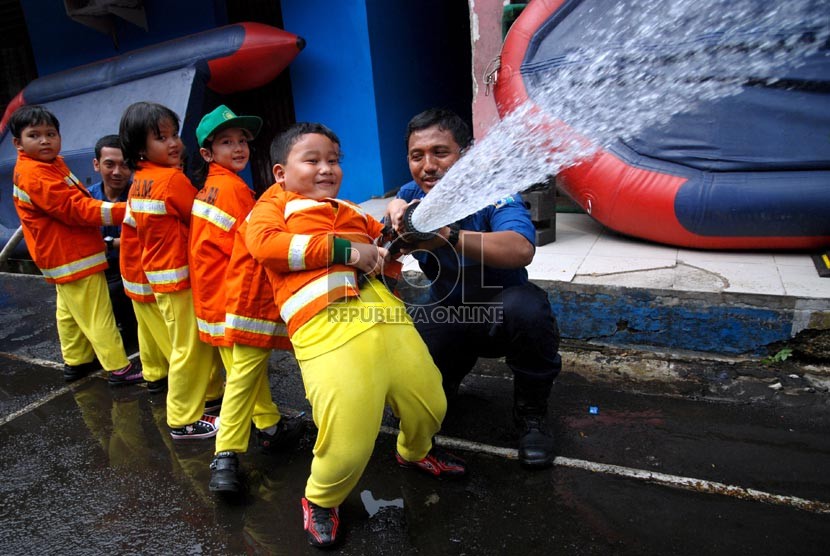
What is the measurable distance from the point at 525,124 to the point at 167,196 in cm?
269

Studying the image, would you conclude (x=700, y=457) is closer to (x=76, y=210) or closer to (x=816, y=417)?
(x=816, y=417)

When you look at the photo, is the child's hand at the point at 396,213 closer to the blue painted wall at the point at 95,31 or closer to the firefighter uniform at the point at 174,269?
the firefighter uniform at the point at 174,269

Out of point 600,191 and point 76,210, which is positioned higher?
point 76,210

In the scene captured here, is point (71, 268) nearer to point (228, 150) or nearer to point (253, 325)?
point (228, 150)

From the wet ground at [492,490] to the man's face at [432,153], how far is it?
47.3 inches

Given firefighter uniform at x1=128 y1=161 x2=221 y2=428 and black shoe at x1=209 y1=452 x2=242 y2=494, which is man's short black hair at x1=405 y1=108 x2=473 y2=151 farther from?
black shoe at x1=209 y1=452 x2=242 y2=494

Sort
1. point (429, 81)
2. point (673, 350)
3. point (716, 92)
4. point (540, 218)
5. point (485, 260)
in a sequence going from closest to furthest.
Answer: point (485, 260)
point (673, 350)
point (716, 92)
point (540, 218)
point (429, 81)

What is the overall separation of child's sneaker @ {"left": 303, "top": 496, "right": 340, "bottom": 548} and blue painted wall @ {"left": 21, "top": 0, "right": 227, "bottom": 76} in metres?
6.28

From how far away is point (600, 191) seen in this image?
394cm

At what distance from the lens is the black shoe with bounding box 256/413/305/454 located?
8.31 feet

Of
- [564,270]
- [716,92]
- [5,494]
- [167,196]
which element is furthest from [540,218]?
[5,494]

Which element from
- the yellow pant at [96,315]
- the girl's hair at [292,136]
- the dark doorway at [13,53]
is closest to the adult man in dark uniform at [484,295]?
the girl's hair at [292,136]

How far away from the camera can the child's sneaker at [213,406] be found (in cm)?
294

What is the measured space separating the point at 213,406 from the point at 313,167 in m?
1.61
